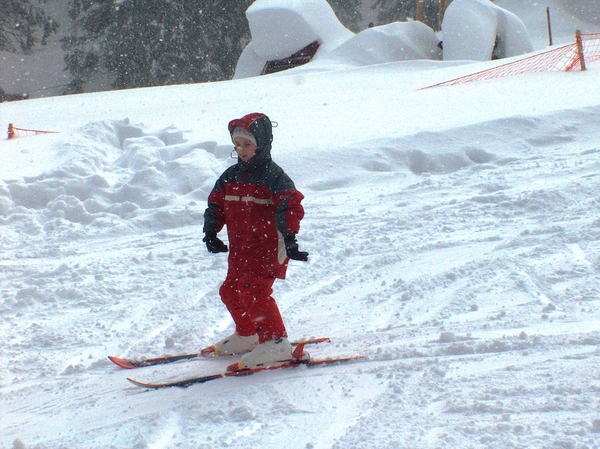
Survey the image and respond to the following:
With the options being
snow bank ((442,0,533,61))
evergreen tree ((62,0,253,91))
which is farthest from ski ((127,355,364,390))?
evergreen tree ((62,0,253,91))

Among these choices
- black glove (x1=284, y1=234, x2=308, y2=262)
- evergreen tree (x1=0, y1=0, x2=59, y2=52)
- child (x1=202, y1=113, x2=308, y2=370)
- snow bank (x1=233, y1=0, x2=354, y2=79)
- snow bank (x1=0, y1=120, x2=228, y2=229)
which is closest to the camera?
black glove (x1=284, y1=234, x2=308, y2=262)

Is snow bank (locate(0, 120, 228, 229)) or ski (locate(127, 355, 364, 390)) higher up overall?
snow bank (locate(0, 120, 228, 229))

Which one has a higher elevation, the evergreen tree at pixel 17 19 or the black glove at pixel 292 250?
the evergreen tree at pixel 17 19

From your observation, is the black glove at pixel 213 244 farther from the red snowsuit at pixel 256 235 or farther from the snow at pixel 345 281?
the snow at pixel 345 281

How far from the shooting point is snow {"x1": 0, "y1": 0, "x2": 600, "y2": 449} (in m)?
2.70

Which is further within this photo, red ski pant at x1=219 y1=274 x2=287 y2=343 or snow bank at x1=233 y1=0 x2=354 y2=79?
snow bank at x1=233 y1=0 x2=354 y2=79

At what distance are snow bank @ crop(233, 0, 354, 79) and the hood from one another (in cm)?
1633

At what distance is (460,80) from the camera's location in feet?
38.5

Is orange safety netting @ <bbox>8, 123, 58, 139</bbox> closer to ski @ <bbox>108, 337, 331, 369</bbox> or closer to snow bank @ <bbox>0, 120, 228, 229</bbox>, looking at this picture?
snow bank @ <bbox>0, 120, 228, 229</bbox>

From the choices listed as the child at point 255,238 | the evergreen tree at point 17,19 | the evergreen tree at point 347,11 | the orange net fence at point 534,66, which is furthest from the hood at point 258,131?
the evergreen tree at point 347,11

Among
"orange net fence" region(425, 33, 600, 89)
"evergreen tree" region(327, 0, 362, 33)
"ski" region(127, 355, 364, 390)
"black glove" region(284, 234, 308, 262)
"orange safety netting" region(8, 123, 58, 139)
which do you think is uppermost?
"evergreen tree" region(327, 0, 362, 33)

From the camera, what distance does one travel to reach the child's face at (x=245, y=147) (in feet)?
10.6

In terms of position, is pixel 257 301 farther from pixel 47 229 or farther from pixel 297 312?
pixel 47 229

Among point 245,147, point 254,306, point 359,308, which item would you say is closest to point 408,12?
point 359,308
